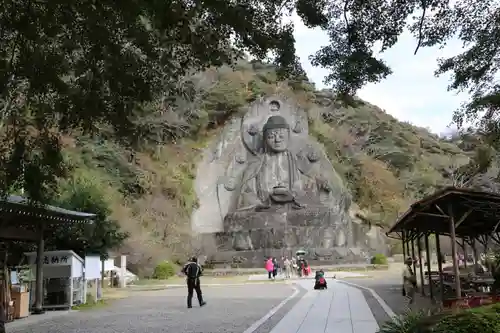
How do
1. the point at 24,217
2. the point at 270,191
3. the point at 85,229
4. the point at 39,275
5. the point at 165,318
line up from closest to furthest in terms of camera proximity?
the point at 165,318 → the point at 24,217 → the point at 39,275 → the point at 85,229 → the point at 270,191

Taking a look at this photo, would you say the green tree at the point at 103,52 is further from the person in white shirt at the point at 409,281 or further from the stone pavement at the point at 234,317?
the person in white shirt at the point at 409,281

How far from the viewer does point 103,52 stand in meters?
6.77

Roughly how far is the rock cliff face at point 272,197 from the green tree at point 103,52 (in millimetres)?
23259

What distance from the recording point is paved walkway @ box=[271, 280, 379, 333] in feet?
26.0

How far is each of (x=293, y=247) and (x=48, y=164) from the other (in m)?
24.0

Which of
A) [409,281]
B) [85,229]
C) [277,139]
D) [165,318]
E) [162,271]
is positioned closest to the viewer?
[165,318]

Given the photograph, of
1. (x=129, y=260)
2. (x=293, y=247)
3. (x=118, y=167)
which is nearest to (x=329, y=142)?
(x=293, y=247)

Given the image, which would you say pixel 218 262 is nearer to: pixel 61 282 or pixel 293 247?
pixel 293 247

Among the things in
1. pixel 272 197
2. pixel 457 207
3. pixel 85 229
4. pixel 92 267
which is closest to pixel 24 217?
pixel 85 229

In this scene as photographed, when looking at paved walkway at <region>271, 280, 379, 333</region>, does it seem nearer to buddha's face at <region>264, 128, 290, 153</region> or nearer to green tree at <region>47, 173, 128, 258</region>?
green tree at <region>47, 173, 128, 258</region>

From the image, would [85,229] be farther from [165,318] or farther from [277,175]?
Answer: [277,175]

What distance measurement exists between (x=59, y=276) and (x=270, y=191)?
74.4ft

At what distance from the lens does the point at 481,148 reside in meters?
19.3

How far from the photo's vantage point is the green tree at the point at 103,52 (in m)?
6.07
